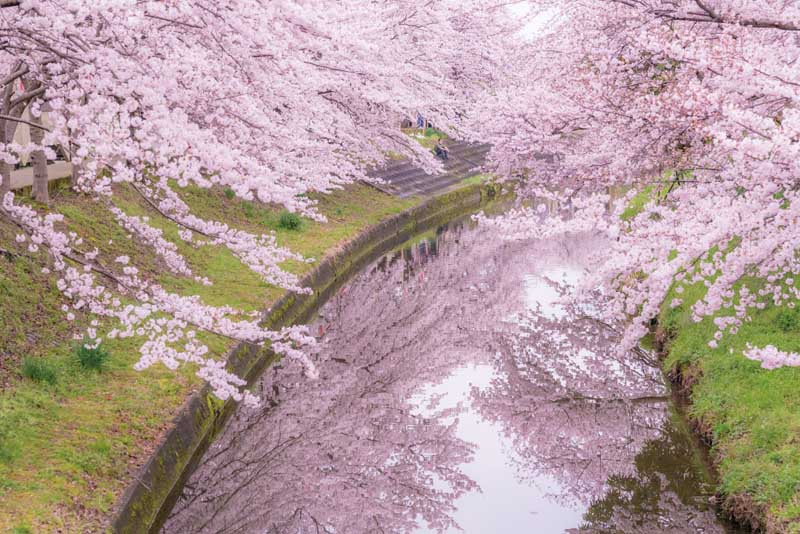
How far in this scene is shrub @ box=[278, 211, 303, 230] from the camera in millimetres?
18109

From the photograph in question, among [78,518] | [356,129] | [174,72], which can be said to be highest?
[356,129]

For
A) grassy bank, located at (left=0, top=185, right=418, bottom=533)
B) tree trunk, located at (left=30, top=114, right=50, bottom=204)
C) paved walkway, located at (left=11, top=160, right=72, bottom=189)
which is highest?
paved walkway, located at (left=11, top=160, right=72, bottom=189)

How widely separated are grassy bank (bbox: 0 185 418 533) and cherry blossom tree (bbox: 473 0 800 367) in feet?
16.0

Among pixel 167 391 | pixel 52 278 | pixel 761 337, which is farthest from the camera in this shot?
pixel 52 278

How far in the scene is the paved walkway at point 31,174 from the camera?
1300 centimetres

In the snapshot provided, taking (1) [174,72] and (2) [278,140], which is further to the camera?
(2) [278,140]

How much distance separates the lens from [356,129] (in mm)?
17141

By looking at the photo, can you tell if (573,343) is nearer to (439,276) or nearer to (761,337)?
(761,337)

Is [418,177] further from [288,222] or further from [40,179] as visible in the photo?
[40,179]

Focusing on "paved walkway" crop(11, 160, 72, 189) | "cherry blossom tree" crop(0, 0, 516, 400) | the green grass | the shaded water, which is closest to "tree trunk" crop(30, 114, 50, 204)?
"cherry blossom tree" crop(0, 0, 516, 400)

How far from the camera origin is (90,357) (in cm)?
914

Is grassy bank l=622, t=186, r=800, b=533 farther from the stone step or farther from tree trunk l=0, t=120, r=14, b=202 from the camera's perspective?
the stone step

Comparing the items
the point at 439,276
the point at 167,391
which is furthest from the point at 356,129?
the point at 167,391

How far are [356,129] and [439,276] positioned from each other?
14.4ft
